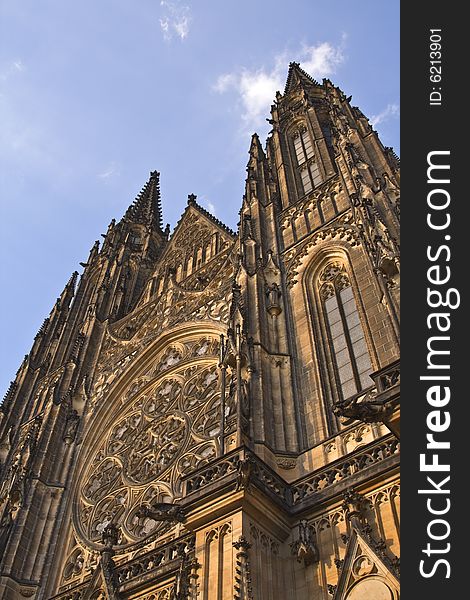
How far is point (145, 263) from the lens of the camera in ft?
85.9

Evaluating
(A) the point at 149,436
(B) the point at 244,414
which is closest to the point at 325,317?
(B) the point at 244,414

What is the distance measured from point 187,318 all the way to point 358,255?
5090 millimetres

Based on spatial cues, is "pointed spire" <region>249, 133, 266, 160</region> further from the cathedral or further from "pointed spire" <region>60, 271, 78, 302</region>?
"pointed spire" <region>60, 271, 78, 302</region>

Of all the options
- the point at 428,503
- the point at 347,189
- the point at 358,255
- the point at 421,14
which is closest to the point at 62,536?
the point at 358,255

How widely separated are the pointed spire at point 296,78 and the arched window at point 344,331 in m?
13.5

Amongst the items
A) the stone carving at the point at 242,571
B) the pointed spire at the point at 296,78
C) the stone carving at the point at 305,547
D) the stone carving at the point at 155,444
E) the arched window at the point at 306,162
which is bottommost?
the stone carving at the point at 242,571

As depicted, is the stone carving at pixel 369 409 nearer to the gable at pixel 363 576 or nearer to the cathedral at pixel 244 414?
the cathedral at pixel 244 414

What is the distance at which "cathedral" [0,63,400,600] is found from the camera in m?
8.17

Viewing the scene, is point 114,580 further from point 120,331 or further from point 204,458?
point 120,331

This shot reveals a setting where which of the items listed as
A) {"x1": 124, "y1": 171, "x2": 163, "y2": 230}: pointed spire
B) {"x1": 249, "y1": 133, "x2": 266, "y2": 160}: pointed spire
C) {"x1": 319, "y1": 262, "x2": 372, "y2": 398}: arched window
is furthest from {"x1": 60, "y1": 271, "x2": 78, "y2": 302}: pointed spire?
{"x1": 319, "y1": 262, "x2": 372, "y2": 398}: arched window

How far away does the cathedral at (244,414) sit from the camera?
8.17 m

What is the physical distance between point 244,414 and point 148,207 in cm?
2441

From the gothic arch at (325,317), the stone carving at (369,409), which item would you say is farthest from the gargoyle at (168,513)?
the gothic arch at (325,317)

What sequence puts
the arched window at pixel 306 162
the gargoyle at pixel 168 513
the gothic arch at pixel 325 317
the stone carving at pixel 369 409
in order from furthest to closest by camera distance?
the arched window at pixel 306 162
the gothic arch at pixel 325 317
the gargoyle at pixel 168 513
the stone carving at pixel 369 409
